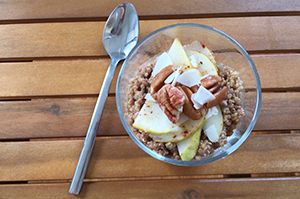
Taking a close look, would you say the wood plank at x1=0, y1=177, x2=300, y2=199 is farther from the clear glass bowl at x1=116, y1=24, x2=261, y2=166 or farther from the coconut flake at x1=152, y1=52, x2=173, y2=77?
the coconut flake at x1=152, y1=52, x2=173, y2=77

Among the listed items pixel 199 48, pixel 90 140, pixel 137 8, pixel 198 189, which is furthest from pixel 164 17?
pixel 198 189

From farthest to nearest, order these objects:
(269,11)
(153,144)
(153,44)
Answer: (269,11), (153,44), (153,144)

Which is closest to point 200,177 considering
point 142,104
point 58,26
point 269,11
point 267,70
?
point 142,104

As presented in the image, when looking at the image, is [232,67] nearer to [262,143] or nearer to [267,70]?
[267,70]

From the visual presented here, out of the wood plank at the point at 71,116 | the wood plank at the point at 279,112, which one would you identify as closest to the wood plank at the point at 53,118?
the wood plank at the point at 71,116

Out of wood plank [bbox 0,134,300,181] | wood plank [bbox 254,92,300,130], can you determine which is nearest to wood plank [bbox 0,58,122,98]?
wood plank [bbox 0,134,300,181]

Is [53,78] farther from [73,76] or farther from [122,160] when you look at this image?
[122,160]
